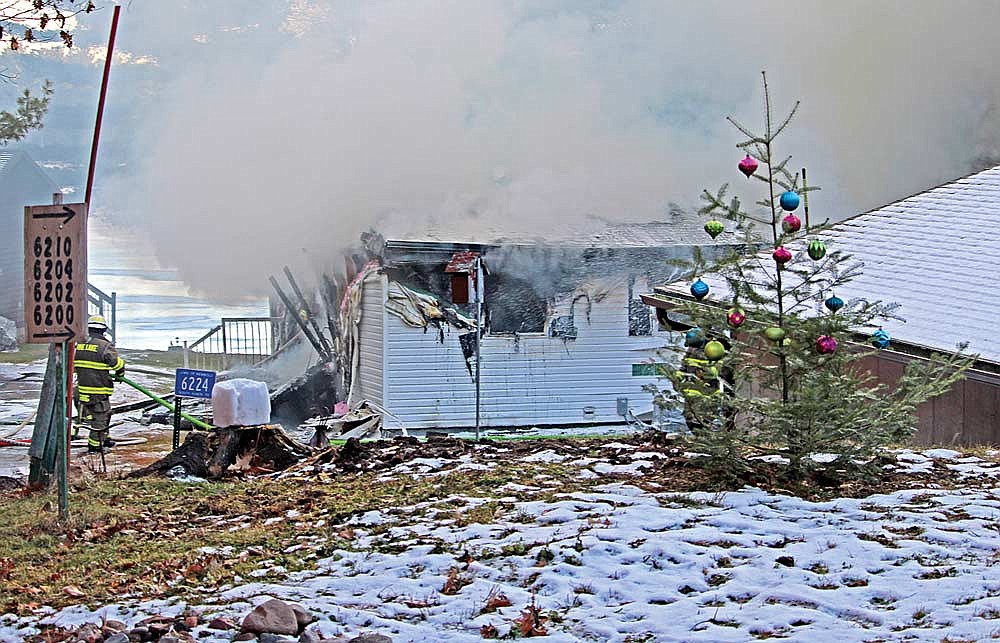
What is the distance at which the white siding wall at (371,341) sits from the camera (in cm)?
1907

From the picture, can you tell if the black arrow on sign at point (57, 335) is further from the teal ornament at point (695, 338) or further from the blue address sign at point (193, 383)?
the blue address sign at point (193, 383)

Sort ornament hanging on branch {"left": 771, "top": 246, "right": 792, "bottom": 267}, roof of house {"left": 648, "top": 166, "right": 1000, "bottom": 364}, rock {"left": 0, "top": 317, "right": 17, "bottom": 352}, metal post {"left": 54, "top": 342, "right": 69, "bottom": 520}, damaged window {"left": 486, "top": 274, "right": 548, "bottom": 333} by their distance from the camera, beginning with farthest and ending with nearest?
rock {"left": 0, "top": 317, "right": 17, "bottom": 352} → damaged window {"left": 486, "top": 274, "right": 548, "bottom": 333} → roof of house {"left": 648, "top": 166, "right": 1000, "bottom": 364} → metal post {"left": 54, "top": 342, "right": 69, "bottom": 520} → ornament hanging on branch {"left": 771, "top": 246, "right": 792, "bottom": 267}

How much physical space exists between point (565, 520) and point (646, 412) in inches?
573

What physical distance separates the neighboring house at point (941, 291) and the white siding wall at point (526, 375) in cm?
769

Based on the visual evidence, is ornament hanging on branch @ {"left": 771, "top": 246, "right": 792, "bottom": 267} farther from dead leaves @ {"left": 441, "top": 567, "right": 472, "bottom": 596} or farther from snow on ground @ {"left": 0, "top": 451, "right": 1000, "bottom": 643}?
dead leaves @ {"left": 441, "top": 567, "right": 472, "bottom": 596}

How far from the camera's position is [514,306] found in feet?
63.2

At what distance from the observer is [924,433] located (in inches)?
398

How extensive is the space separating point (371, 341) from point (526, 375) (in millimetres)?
2778

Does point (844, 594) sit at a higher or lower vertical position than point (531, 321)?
lower

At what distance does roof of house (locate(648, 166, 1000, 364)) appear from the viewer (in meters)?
9.10

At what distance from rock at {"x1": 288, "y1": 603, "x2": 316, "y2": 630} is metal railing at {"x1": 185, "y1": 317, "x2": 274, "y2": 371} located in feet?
71.6

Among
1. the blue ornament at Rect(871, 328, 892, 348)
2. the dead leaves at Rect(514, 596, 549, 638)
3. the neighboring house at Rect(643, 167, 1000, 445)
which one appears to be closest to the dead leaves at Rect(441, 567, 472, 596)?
the dead leaves at Rect(514, 596, 549, 638)

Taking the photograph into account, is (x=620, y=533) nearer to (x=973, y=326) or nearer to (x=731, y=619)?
(x=731, y=619)

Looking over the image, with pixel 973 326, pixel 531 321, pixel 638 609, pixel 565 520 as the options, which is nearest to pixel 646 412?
pixel 531 321
